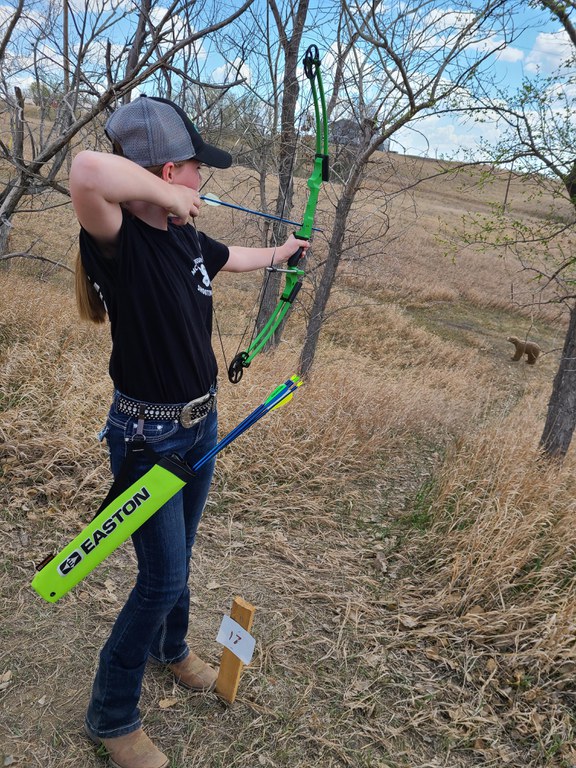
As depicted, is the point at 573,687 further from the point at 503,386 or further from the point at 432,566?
the point at 503,386

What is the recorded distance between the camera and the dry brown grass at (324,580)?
2.28 metres

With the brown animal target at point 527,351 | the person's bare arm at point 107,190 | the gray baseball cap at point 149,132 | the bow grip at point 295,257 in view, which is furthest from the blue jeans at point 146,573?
the brown animal target at point 527,351

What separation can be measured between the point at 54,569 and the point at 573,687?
2.42m

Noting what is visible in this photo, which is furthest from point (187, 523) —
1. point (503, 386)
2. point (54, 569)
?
point (503, 386)

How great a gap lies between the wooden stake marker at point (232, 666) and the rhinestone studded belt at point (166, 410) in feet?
2.54

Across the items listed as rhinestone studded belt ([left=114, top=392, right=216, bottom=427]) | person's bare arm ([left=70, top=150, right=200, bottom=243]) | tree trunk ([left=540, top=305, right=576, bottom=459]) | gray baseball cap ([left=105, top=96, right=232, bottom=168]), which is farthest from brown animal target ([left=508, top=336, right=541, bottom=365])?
person's bare arm ([left=70, top=150, right=200, bottom=243])

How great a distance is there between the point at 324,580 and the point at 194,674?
1079 millimetres

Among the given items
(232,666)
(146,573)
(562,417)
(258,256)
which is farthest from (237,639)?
(562,417)

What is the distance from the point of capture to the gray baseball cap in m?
1.57

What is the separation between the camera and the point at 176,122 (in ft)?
5.34

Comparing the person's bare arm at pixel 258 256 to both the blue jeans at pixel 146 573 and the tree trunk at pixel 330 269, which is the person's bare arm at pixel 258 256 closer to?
the blue jeans at pixel 146 573

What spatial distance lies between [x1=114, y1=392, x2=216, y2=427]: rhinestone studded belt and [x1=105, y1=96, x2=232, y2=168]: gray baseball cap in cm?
70

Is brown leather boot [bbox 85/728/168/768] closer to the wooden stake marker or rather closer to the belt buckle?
the wooden stake marker

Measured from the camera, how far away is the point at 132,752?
1930 mm
